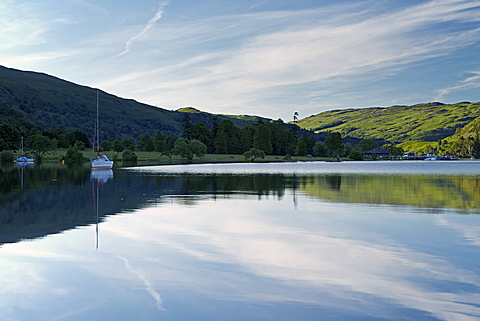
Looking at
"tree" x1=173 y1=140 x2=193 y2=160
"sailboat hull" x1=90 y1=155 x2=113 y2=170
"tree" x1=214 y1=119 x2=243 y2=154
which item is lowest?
"sailboat hull" x1=90 y1=155 x2=113 y2=170

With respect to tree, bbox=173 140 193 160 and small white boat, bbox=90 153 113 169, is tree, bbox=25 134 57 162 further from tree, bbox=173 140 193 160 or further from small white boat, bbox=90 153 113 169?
small white boat, bbox=90 153 113 169

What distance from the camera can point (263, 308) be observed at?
7797 millimetres

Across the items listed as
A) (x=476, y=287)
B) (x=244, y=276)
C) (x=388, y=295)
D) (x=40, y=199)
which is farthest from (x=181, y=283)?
(x=40, y=199)

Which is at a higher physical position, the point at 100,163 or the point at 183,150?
the point at 183,150

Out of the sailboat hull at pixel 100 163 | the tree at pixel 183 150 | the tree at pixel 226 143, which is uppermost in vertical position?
the tree at pixel 226 143

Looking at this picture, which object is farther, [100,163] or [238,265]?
[100,163]

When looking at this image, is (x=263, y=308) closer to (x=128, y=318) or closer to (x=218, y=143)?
(x=128, y=318)

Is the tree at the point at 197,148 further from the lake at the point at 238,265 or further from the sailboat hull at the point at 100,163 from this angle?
the lake at the point at 238,265

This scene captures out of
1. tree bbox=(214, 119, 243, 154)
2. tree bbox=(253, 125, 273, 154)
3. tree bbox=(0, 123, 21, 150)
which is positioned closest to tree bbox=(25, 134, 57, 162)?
tree bbox=(0, 123, 21, 150)

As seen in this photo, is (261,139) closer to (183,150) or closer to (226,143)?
(226,143)

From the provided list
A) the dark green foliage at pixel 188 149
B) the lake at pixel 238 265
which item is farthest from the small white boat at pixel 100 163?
the dark green foliage at pixel 188 149

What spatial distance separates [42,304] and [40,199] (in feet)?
61.3

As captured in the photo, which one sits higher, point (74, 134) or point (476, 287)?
point (74, 134)

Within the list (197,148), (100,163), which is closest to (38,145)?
(197,148)
